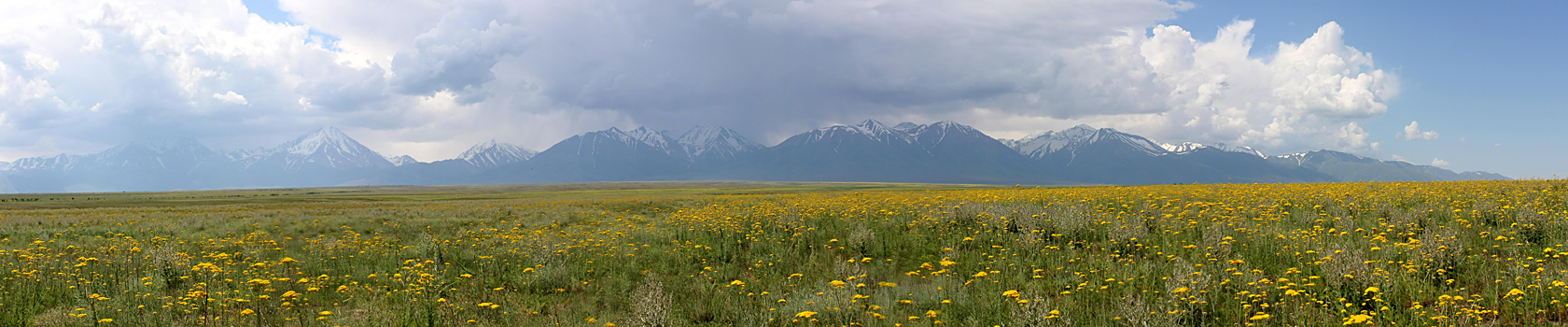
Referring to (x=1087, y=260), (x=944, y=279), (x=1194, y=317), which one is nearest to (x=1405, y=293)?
(x=1194, y=317)

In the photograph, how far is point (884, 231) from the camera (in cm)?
1409

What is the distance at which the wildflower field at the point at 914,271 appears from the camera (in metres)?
7.24

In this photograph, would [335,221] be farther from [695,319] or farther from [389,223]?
[695,319]

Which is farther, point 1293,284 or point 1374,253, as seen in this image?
point 1374,253

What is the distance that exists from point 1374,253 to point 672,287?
10.2 meters

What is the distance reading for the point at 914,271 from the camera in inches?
417

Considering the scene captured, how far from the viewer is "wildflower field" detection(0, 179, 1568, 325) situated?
23.8 ft

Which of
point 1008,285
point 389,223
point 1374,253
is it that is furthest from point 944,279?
point 389,223

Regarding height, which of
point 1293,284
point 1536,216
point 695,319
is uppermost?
point 1536,216

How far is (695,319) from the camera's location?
8633 mm

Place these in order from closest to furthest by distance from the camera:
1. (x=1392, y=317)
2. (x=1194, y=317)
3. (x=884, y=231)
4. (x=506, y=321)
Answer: (x=1392, y=317) < (x=1194, y=317) < (x=506, y=321) < (x=884, y=231)

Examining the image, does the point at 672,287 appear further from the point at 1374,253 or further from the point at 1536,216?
the point at 1536,216

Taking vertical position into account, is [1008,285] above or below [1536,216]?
below

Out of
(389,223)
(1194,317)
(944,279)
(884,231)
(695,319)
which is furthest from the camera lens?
(389,223)
